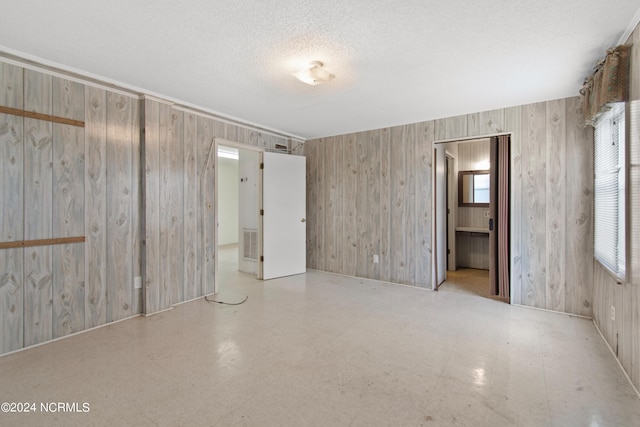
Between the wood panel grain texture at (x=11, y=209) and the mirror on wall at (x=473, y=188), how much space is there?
6.21m

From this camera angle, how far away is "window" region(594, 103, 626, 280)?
217 centimetres

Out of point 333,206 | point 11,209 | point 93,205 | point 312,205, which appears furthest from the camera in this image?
point 312,205

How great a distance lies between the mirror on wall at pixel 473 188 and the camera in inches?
219

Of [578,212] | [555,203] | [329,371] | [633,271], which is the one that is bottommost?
[329,371]

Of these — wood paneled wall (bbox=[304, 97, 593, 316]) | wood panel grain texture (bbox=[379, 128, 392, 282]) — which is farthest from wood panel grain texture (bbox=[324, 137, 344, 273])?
wood panel grain texture (bbox=[379, 128, 392, 282])

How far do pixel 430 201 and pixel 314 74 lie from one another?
2512mm

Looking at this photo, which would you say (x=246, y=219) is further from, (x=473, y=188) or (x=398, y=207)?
(x=473, y=188)

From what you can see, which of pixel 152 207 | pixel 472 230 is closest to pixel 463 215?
pixel 472 230

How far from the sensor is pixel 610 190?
246cm

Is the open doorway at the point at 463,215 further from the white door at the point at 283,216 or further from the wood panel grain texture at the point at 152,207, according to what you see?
the wood panel grain texture at the point at 152,207

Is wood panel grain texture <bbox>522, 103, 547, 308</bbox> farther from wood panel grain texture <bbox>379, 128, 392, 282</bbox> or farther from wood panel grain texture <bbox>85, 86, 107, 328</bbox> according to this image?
wood panel grain texture <bbox>85, 86, 107, 328</bbox>

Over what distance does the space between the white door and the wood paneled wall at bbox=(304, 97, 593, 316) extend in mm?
366

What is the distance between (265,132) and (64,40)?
283cm

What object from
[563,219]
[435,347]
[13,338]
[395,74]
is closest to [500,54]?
[395,74]
